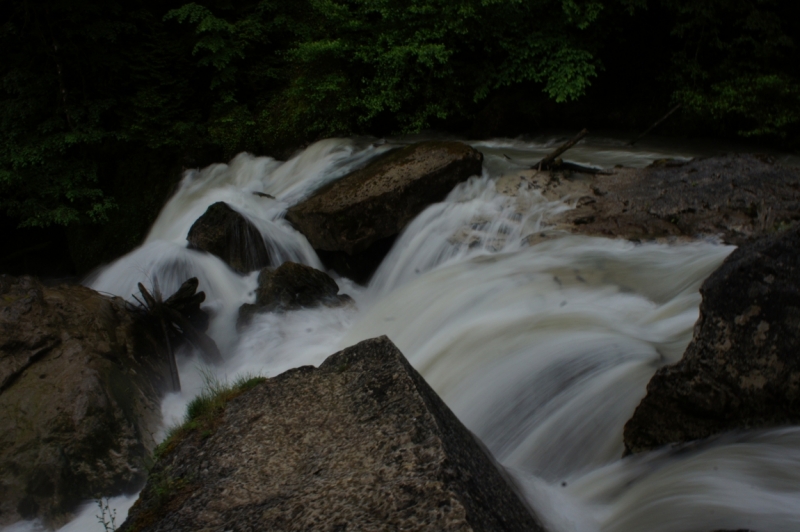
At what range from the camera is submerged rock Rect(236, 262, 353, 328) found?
22.3 ft

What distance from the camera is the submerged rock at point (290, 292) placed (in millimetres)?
6809

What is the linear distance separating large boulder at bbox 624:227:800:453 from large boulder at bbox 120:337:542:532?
1.01m

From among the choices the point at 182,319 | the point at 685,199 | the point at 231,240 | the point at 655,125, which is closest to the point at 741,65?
the point at 655,125

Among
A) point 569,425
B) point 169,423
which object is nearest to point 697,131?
point 569,425

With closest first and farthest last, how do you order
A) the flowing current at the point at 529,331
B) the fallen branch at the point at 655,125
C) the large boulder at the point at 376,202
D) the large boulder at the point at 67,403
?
the flowing current at the point at 529,331
the large boulder at the point at 67,403
the large boulder at the point at 376,202
the fallen branch at the point at 655,125

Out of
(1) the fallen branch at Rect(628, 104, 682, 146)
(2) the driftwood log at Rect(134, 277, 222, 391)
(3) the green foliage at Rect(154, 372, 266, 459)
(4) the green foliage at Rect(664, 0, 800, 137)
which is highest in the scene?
(4) the green foliage at Rect(664, 0, 800, 137)

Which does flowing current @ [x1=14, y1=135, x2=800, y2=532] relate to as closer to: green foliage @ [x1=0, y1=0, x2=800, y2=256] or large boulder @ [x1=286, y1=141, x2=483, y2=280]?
large boulder @ [x1=286, y1=141, x2=483, y2=280]

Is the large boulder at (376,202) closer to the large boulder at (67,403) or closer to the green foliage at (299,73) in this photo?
the green foliage at (299,73)

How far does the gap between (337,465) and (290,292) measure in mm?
4476

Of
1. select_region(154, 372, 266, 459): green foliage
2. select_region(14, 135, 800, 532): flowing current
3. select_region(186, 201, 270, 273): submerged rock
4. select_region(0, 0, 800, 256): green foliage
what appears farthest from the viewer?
select_region(0, 0, 800, 256): green foliage

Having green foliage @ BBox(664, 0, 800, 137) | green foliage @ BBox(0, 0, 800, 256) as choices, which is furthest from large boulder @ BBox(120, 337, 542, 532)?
green foliage @ BBox(664, 0, 800, 137)

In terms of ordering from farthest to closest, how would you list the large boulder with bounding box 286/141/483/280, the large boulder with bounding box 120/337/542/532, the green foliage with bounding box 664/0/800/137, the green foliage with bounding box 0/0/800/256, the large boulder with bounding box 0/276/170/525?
the green foliage with bounding box 0/0/800/256
the green foliage with bounding box 664/0/800/137
the large boulder with bounding box 286/141/483/280
the large boulder with bounding box 0/276/170/525
the large boulder with bounding box 120/337/542/532

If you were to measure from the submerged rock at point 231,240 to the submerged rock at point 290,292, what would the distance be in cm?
74

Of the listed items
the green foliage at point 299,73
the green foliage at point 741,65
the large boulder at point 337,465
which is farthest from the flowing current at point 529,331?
the green foliage at point 299,73
